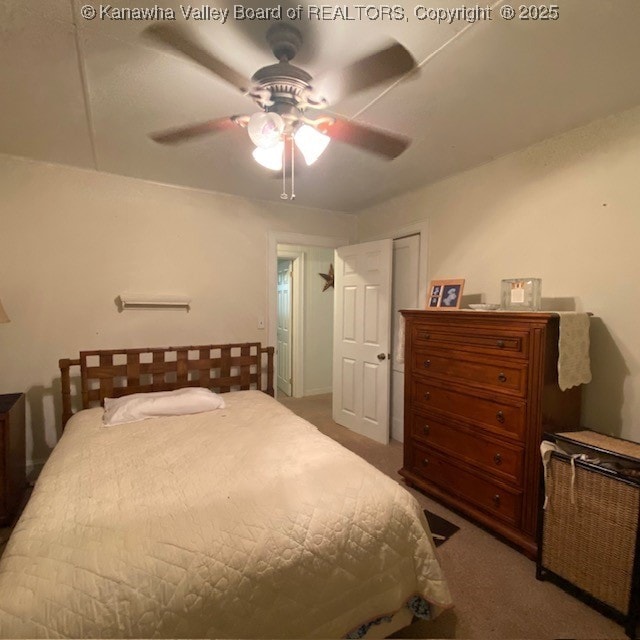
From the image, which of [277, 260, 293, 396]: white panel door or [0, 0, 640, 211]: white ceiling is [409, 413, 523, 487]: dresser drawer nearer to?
[0, 0, 640, 211]: white ceiling

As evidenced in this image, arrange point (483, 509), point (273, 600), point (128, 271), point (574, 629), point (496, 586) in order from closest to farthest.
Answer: point (273, 600)
point (574, 629)
point (496, 586)
point (483, 509)
point (128, 271)

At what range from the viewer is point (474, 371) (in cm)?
211

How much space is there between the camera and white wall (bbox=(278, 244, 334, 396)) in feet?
16.1

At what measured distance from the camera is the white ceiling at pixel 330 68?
127cm

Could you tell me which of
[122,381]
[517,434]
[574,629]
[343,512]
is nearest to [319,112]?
[343,512]

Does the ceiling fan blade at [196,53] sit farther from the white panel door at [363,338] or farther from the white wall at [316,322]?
the white wall at [316,322]

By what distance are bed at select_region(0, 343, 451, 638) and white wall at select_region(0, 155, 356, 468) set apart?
123 centimetres

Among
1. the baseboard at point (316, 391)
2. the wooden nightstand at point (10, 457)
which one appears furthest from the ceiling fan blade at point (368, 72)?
the baseboard at point (316, 391)

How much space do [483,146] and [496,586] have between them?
2.58 m

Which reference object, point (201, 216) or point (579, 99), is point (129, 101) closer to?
point (201, 216)

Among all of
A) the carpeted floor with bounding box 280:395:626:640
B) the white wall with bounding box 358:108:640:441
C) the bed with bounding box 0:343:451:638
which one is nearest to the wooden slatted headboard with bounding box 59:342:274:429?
the bed with bounding box 0:343:451:638

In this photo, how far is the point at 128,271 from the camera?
2.89 metres

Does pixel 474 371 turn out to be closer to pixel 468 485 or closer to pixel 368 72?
pixel 468 485


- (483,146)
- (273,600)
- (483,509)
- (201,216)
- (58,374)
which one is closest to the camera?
(273,600)
